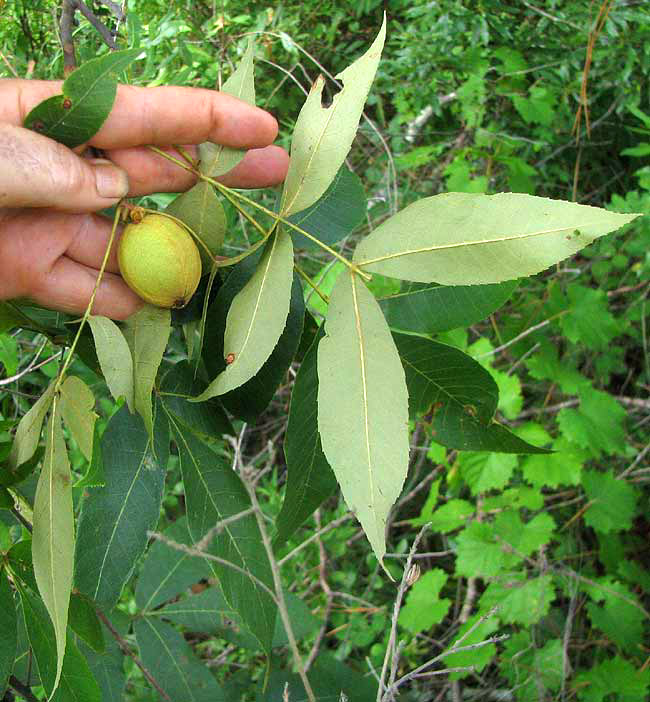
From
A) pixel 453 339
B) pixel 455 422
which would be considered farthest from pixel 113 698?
pixel 453 339

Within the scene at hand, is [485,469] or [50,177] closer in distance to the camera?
[50,177]

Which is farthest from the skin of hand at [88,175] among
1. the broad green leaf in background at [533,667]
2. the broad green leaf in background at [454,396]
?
the broad green leaf in background at [533,667]

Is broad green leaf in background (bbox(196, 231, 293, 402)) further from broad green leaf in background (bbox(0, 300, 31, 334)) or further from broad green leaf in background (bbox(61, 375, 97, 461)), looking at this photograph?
broad green leaf in background (bbox(0, 300, 31, 334))

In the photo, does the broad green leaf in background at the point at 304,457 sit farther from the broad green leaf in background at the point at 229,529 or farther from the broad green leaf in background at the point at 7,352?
the broad green leaf in background at the point at 7,352

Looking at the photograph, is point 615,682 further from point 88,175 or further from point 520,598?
point 88,175

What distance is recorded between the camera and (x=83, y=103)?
0.81 meters

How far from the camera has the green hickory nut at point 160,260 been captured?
853 millimetres

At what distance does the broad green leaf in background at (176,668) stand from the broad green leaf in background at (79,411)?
1.94 ft

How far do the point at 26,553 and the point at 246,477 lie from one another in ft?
1.15

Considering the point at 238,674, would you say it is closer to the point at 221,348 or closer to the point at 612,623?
the point at 221,348

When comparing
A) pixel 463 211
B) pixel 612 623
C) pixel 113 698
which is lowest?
pixel 612 623

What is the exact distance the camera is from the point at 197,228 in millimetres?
927

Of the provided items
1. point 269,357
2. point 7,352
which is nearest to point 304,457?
point 269,357

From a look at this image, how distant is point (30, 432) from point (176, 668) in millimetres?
572
